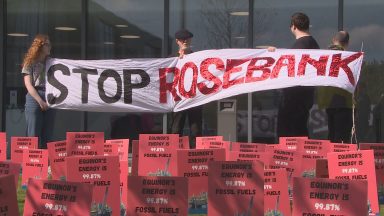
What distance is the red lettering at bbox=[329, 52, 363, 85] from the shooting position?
648 cm

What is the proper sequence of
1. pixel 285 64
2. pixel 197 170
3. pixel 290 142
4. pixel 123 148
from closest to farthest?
1. pixel 197 170
2. pixel 123 148
3. pixel 290 142
4. pixel 285 64

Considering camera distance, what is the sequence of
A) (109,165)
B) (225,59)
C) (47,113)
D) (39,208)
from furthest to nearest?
(47,113), (225,59), (109,165), (39,208)

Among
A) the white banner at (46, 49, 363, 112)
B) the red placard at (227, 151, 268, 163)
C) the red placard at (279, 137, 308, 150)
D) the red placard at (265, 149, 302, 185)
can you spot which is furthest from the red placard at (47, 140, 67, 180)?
the white banner at (46, 49, 363, 112)

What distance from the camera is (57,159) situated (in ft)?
17.6

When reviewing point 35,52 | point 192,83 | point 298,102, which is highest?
point 35,52

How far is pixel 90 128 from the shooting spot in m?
10.9

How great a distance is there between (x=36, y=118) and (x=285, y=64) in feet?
8.49

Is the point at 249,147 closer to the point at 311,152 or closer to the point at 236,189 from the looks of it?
the point at 311,152

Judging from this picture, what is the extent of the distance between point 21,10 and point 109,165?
7422 mm

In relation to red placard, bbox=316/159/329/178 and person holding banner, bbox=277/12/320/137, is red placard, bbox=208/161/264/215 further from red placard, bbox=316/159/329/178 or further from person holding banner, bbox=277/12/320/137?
person holding banner, bbox=277/12/320/137

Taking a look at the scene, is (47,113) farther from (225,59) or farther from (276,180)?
(276,180)

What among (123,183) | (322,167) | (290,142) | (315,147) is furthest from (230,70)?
(123,183)

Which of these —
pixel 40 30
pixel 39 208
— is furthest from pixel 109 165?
pixel 40 30

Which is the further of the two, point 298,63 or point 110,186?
point 298,63
